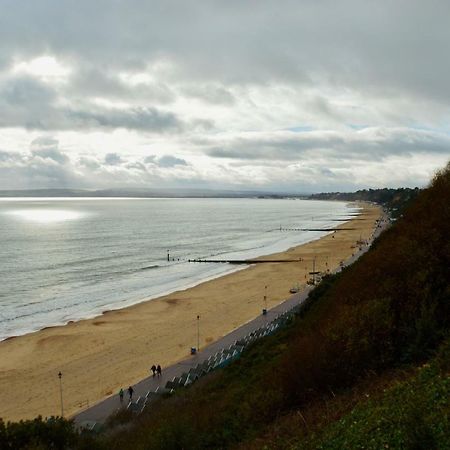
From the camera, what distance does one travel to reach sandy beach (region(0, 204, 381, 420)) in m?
29.0

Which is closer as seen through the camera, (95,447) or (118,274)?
(95,447)

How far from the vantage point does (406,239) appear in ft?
60.5

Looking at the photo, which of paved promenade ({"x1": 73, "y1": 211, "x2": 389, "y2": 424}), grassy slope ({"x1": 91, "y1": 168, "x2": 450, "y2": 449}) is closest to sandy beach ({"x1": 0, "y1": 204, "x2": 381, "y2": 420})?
paved promenade ({"x1": 73, "y1": 211, "x2": 389, "y2": 424})

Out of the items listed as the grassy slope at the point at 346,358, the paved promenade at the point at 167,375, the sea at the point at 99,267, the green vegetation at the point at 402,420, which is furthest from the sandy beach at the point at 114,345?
the green vegetation at the point at 402,420

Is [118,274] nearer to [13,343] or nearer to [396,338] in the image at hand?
[13,343]

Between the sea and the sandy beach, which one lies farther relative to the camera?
the sea

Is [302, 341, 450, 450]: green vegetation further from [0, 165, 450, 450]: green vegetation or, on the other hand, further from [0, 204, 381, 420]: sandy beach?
[0, 204, 381, 420]: sandy beach

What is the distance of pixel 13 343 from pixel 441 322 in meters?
36.3

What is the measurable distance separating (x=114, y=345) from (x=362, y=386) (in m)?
29.2

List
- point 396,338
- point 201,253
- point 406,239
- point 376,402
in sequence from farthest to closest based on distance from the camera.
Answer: point 201,253
point 406,239
point 396,338
point 376,402

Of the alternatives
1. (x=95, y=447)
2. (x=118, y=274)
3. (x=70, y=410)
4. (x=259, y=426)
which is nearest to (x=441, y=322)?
(x=259, y=426)

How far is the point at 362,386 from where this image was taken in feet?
42.1

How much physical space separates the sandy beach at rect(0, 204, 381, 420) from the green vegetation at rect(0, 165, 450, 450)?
1105 cm

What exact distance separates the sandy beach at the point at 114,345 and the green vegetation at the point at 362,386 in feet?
36.3
